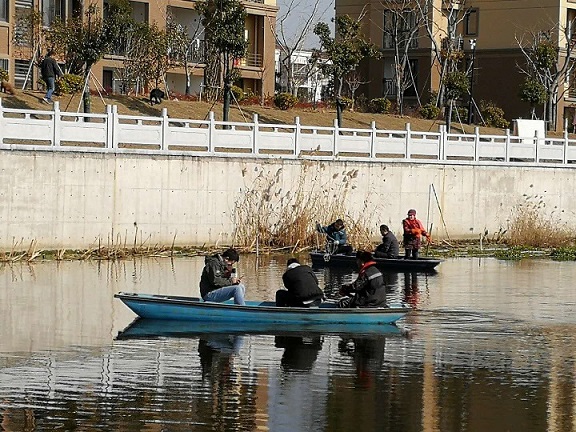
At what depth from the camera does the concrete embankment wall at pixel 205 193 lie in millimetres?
33000

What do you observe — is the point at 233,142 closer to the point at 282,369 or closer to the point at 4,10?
the point at 4,10

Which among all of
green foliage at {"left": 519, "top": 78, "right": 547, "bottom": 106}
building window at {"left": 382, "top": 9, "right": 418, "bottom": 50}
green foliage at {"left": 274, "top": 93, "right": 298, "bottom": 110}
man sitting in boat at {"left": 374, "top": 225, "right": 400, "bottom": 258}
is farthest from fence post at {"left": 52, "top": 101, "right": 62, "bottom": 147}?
building window at {"left": 382, "top": 9, "right": 418, "bottom": 50}

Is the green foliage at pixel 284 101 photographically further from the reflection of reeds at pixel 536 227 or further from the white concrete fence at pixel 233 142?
the reflection of reeds at pixel 536 227

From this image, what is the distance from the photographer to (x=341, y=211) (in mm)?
38000

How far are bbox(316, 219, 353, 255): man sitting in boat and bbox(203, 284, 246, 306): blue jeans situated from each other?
11915 millimetres

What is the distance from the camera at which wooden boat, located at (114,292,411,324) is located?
821 inches

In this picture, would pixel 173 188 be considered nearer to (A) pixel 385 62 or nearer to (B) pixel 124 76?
(B) pixel 124 76

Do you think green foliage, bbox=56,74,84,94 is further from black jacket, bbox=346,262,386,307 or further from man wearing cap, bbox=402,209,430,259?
black jacket, bbox=346,262,386,307

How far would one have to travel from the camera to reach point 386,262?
1268 inches

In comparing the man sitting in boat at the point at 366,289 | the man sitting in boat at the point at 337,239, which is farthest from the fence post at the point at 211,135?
the man sitting in boat at the point at 366,289

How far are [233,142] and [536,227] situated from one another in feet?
37.0

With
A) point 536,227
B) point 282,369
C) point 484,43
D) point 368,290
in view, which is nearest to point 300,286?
point 368,290

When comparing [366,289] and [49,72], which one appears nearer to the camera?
[366,289]

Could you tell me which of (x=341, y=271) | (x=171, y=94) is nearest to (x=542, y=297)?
(x=341, y=271)
